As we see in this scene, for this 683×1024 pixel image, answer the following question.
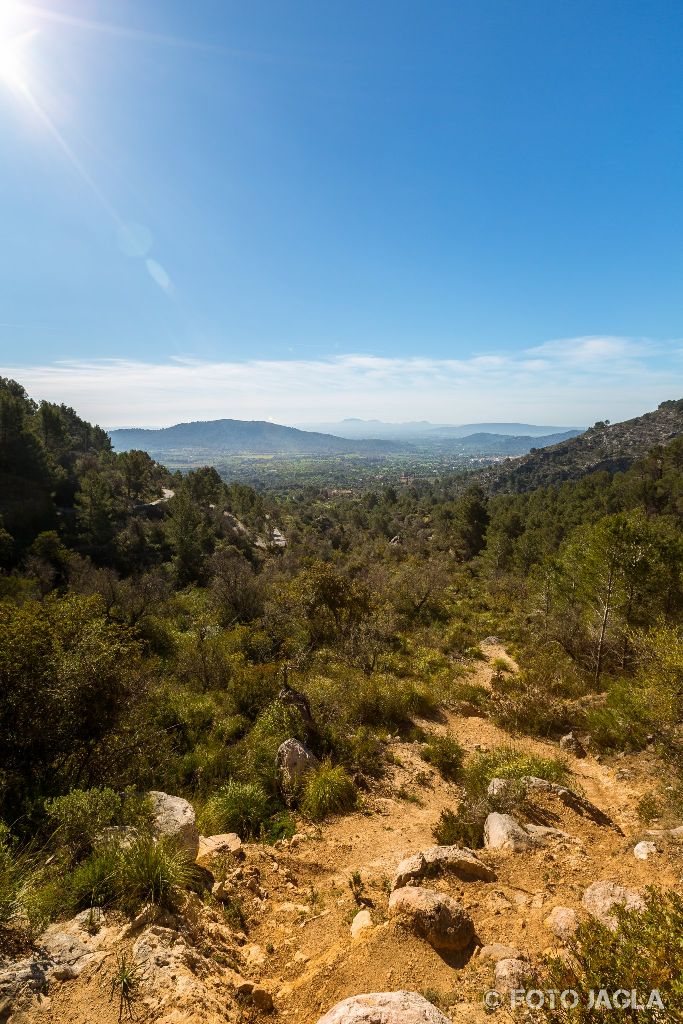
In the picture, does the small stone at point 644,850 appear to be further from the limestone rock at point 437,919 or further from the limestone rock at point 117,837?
the limestone rock at point 117,837

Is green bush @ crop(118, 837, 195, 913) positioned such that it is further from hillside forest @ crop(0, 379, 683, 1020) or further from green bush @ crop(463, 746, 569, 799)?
green bush @ crop(463, 746, 569, 799)

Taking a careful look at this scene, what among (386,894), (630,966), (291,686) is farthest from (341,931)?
(291,686)

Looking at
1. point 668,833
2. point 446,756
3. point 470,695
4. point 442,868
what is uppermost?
point 442,868

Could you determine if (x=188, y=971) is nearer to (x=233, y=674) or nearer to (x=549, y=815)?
(x=549, y=815)

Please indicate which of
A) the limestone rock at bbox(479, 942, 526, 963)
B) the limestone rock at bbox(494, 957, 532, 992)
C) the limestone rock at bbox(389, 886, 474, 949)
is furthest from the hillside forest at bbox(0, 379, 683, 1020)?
the limestone rock at bbox(494, 957, 532, 992)

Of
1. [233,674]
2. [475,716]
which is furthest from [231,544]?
[475,716]

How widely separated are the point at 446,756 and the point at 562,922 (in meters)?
5.99

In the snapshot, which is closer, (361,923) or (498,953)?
(498,953)

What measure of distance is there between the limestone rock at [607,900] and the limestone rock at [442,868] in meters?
1.27

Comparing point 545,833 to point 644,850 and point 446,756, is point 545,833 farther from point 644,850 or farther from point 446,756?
point 446,756

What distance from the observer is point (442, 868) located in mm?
5844

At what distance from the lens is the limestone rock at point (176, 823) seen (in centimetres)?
570

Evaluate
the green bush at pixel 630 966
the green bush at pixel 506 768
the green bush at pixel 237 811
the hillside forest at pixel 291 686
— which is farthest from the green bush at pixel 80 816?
the green bush at pixel 506 768

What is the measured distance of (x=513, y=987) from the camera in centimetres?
393
